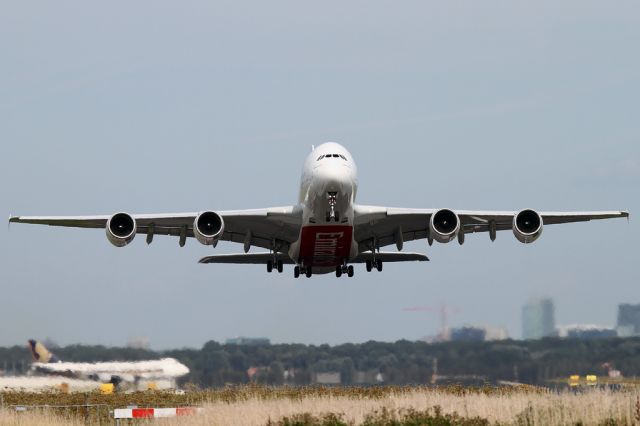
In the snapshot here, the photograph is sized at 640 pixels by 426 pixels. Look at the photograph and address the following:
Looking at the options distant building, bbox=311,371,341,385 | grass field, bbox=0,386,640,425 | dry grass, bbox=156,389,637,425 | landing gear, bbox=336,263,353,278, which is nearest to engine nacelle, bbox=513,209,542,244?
grass field, bbox=0,386,640,425

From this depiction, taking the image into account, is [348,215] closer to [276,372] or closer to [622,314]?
[276,372]

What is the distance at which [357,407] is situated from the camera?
25219 millimetres

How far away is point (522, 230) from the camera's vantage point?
36969 millimetres

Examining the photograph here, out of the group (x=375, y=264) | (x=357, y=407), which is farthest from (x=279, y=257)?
(x=357, y=407)

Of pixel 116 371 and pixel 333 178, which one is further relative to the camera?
pixel 116 371

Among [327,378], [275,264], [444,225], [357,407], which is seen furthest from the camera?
[275,264]

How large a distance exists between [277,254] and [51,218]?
894cm

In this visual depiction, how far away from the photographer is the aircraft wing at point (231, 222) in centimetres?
3766

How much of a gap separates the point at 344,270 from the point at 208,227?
7704 mm

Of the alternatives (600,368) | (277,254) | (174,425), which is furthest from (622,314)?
(174,425)

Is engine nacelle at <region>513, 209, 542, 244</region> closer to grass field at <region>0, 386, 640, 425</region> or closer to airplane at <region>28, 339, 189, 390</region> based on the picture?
grass field at <region>0, 386, 640, 425</region>

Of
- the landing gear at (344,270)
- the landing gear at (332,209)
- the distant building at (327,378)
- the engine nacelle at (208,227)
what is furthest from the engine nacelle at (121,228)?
the landing gear at (344,270)

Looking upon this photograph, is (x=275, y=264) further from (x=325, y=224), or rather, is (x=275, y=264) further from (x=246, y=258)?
(x=325, y=224)

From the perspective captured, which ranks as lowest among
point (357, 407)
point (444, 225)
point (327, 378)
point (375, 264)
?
point (357, 407)
